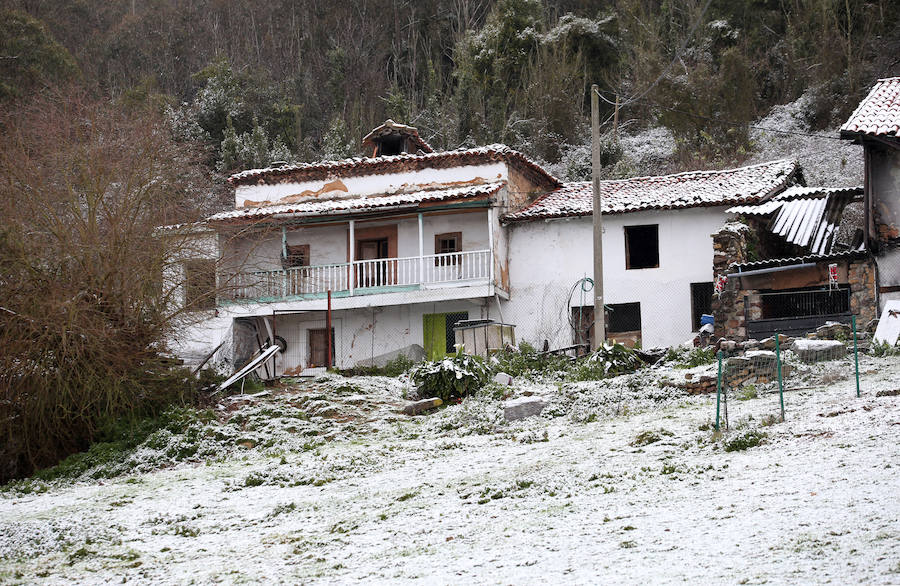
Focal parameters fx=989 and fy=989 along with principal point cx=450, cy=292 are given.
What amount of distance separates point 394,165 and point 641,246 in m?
6.45

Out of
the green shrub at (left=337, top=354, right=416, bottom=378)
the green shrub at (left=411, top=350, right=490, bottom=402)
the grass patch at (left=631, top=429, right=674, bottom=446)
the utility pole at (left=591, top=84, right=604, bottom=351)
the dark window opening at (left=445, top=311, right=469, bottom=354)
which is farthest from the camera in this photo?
the dark window opening at (left=445, top=311, right=469, bottom=354)

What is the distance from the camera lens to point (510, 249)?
78.1ft

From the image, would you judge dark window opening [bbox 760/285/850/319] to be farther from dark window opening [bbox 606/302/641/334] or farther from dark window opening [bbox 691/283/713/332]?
dark window opening [bbox 606/302/641/334]

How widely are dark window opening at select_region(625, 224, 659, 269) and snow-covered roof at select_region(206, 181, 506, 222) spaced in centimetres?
328

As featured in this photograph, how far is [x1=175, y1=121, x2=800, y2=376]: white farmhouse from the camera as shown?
22.2m

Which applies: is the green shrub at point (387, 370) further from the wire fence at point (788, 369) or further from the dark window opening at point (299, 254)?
the wire fence at point (788, 369)

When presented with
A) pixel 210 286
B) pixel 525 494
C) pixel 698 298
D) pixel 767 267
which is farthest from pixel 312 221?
pixel 525 494

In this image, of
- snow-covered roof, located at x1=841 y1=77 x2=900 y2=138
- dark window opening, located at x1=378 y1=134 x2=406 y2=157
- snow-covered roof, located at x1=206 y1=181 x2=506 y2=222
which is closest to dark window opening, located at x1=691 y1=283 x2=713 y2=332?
snow-covered roof, located at x1=841 y1=77 x2=900 y2=138

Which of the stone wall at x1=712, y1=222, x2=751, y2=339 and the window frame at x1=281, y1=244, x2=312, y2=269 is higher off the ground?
the window frame at x1=281, y1=244, x2=312, y2=269

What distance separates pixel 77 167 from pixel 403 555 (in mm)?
10402

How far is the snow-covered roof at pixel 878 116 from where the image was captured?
17531 mm

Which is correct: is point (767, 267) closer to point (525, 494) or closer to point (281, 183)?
point (525, 494)

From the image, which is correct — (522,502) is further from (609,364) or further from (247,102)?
(247,102)

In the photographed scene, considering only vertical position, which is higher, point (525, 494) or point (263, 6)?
point (263, 6)
